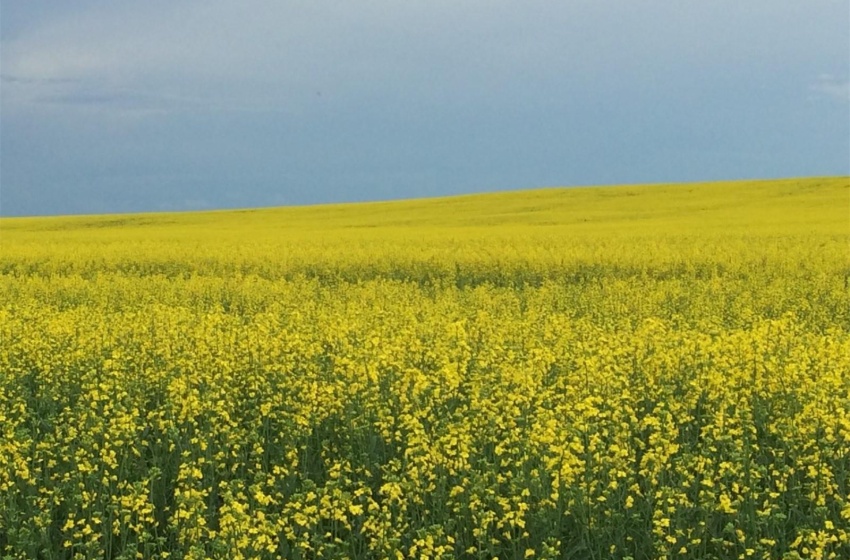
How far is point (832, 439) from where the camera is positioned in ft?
18.3

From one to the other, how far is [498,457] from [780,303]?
7.95 metres

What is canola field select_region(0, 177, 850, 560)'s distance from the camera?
498 centimetres

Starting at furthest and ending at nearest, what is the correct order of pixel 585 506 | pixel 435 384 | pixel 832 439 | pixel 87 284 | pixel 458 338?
pixel 87 284, pixel 458 338, pixel 435 384, pixel 832 439, pixel 585 506

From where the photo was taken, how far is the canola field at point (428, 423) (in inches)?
196

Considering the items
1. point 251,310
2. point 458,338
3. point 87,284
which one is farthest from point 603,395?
point 87,284

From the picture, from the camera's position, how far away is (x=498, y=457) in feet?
19.4

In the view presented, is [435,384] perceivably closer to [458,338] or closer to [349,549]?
[458,338]

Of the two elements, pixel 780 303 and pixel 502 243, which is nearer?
pixel 780 303

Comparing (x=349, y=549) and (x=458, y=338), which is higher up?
(x=458, y=338)

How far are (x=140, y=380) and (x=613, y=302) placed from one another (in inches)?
293

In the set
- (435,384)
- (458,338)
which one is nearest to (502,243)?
(458,338)

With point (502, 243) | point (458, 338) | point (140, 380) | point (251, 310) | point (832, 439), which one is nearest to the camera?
point (832, 439)

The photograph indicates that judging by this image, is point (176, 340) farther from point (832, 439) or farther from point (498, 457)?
point (832, 439)

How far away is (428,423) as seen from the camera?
6703 mm
